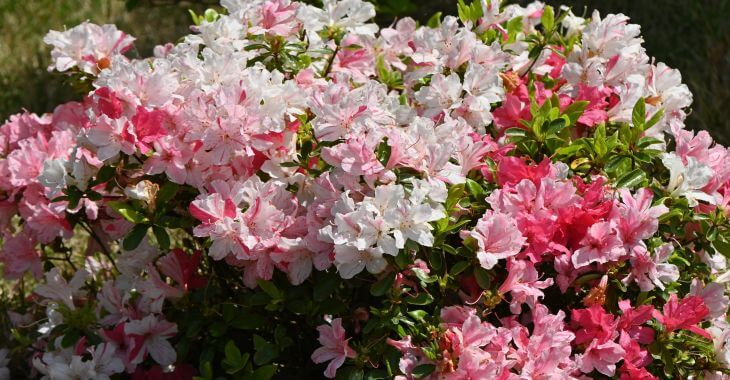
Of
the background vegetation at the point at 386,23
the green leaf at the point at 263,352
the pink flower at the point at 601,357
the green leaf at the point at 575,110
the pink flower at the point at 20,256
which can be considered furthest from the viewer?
the background vegetation at the point at 386,23

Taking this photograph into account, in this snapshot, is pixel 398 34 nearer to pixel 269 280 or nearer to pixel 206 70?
pixel 206 70

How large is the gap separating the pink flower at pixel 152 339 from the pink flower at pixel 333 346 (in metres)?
0.39

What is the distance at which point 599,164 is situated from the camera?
1993 mm

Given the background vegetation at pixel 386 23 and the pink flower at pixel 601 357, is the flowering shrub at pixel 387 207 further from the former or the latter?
the background vegetation at pixel 386 23

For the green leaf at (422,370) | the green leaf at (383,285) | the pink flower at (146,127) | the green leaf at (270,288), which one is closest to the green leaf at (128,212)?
the pink flower at (146,127)

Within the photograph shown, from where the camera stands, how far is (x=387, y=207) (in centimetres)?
171

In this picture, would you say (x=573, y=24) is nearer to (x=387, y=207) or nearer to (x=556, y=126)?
(x=556, y=126)

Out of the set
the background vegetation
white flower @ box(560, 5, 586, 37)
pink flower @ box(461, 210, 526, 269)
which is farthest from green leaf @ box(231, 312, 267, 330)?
the background vegetation

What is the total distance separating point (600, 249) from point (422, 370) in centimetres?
39

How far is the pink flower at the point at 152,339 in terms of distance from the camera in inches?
81.2

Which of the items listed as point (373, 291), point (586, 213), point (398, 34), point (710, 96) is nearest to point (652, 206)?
point (586, 213)

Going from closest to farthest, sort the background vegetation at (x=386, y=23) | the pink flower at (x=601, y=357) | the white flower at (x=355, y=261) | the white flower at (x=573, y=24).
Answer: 1. the white flower at (x=355, y=261)
2. the pink flower at (x=601, y=357)
3. the white flower at (x=573, y=24)
4. the background vegetation at (x=386, y=23)

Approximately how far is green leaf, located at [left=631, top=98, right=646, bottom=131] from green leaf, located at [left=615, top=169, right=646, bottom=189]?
4.0 inches

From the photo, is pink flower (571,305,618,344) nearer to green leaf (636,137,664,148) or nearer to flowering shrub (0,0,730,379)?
flowering shrub (0,0,730,379)
